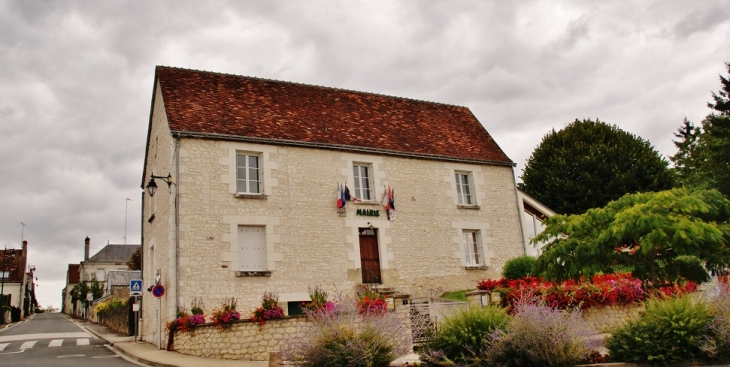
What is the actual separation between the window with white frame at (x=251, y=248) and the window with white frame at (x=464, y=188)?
7365 millimetres

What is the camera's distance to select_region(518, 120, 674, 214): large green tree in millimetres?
26047

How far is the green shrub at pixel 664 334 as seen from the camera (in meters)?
7.46

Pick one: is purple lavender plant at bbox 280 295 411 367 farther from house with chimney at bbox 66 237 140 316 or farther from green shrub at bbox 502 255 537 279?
house with chimney at bbox 66 237 140 316

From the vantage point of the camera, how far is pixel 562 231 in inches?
446

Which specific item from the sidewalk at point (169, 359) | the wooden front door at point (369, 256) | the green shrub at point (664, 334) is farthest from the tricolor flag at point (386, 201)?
the green shrub at point (664, 334)

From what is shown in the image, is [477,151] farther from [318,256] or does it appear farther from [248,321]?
[248,321]

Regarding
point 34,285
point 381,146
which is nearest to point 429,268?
point 381,146

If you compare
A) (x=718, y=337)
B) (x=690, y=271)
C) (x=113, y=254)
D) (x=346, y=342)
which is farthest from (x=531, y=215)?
(x=113, y=254)

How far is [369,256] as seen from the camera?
57.1 feet

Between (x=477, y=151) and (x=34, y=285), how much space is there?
86104mm

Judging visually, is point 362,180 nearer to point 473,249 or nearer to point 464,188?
point 464,188

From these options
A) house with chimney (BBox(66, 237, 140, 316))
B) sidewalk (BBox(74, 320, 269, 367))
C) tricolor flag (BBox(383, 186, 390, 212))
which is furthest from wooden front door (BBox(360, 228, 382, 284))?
house with chimney (BBox(66, 237, 140, 316))

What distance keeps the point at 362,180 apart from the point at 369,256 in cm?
256

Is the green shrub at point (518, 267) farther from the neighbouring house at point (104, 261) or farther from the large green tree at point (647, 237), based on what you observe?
the neighbouring house at point (104, 261)
